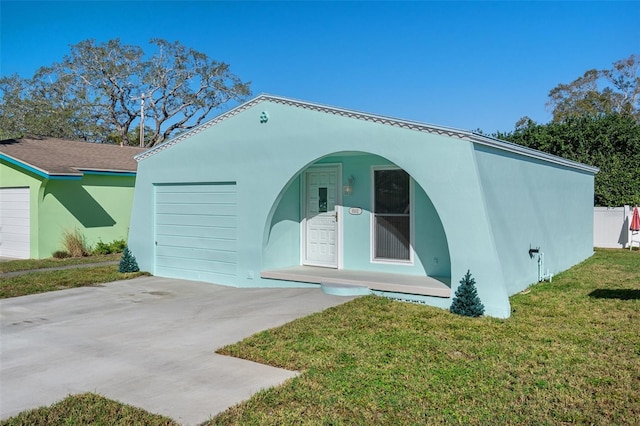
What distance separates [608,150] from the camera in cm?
1869

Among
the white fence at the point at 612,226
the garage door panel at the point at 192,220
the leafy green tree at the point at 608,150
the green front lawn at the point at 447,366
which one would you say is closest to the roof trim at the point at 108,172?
the garage door panel at the point at 192,220

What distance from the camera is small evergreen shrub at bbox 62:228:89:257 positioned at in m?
15.5

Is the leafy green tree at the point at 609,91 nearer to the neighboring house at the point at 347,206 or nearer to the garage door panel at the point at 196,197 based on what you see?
the neighboring house at the point at 347,206

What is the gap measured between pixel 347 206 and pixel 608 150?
1366 cm

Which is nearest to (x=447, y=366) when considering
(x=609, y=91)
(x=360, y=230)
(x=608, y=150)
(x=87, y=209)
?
(x=360, y=230)

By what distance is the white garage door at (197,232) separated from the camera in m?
10.7

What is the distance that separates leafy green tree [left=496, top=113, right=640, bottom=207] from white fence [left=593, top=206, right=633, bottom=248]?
0.78m

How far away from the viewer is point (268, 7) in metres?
16.5

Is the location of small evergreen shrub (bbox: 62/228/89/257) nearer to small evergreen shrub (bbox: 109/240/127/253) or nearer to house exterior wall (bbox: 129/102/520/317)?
small evergreen shrub (bbox: 109/240/127/253)

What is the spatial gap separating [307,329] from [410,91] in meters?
17.6

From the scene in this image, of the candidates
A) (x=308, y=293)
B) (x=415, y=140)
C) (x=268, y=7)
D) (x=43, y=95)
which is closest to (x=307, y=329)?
(x=308, y=293)

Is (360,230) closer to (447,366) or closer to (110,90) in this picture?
(447,366)

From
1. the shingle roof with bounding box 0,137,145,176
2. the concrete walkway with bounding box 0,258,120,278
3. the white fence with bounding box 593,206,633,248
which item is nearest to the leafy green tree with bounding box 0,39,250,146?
the shingle roof with bounding box 0,137,145,176

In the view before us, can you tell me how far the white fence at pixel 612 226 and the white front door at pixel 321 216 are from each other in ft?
40.9
